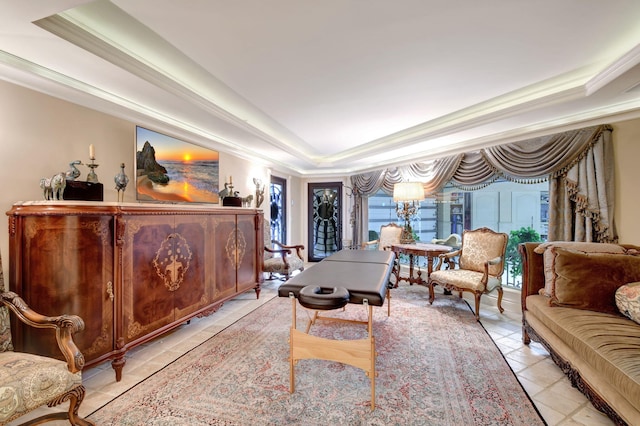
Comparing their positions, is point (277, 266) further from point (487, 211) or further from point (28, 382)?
point (487, 211)

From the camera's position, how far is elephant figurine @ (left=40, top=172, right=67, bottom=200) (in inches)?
76.8

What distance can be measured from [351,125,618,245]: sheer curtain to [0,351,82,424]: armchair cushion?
4.58 metres

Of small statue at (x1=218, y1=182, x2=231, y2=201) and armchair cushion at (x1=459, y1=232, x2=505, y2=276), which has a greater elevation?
small statue at (x1=218, y1=182, x2=231, y2=201)

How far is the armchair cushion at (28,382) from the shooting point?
4.07 feet

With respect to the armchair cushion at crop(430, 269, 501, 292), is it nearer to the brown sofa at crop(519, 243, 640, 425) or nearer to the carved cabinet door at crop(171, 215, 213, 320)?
the brown sofa at crop(519, 243, 640, 425)

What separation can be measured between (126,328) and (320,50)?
2693 mm

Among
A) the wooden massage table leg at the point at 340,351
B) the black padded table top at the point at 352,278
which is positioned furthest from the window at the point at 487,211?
the wooden massage table leg at the point at 340,351

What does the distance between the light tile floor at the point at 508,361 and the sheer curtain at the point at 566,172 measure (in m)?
1.28

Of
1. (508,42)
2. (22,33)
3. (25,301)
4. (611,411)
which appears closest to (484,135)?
(508,42)

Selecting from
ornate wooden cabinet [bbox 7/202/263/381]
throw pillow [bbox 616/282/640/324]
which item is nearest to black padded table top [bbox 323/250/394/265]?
ornate wooden cabinet [bbox 7/202/263/381]

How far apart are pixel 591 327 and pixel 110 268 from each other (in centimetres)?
342

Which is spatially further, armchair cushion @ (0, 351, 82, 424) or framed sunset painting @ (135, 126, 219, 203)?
framed sunset painting @ (135, 126, 219, 203)

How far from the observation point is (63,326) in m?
1.54

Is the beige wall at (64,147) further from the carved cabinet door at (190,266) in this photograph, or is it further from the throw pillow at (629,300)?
the throw pillow at (629,300)
